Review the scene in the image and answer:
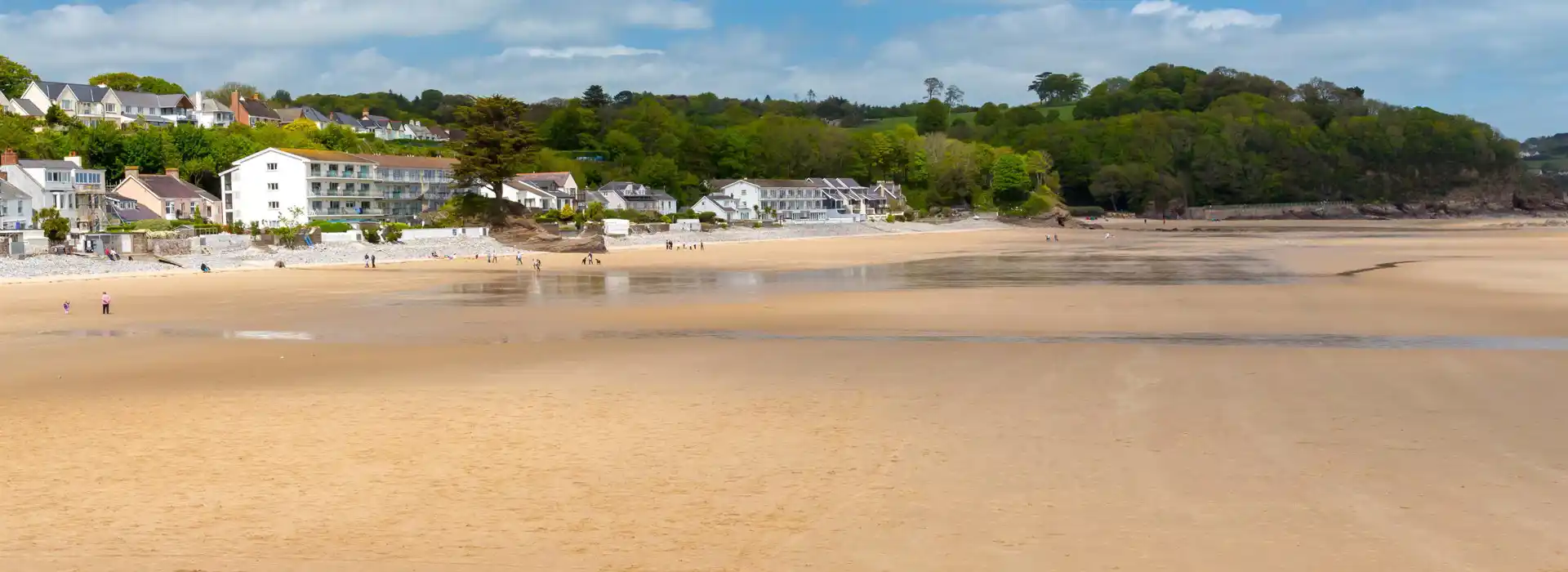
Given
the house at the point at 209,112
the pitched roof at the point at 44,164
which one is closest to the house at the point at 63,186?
the pitched roof at the point at 44,164

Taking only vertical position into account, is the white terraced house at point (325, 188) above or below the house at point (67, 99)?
below

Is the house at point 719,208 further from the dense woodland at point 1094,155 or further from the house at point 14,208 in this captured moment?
the house at point 14,208

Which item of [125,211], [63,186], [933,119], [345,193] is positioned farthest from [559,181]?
[933,119]

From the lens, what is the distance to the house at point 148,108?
94.6 metres

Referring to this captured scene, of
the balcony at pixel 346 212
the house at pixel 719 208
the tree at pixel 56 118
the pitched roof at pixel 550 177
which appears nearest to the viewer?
the balcony at pixel 346 212

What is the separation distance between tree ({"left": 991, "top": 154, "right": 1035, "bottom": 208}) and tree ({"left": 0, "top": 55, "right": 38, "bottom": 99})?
9213 centimetres

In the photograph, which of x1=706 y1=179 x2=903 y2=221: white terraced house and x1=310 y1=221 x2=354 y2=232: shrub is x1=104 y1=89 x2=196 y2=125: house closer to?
x1=310 y1=221 x2=354 y2=232: shrub

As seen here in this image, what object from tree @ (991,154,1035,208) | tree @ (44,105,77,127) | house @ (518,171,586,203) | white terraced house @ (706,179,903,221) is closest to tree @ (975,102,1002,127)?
tree @ (991,154,1035,208)

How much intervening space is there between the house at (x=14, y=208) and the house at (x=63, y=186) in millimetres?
1857

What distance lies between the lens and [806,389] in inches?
603

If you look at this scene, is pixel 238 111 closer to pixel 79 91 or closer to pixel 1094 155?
pixel 79 91

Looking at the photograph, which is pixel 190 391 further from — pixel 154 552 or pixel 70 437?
pixel 154 552

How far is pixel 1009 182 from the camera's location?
400ft

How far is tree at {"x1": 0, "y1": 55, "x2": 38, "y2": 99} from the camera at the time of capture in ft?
311
